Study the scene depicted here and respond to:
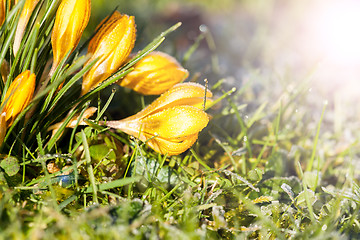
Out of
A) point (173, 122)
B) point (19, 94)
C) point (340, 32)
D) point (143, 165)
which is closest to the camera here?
point (19, 94)

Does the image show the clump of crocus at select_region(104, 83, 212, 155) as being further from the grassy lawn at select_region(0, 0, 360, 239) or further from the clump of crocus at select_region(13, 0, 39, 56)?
the clump of crocus at select_region(13, 0, 39, 56)

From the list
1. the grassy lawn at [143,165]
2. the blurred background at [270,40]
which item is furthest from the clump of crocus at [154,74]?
the blurred background at [270,40]

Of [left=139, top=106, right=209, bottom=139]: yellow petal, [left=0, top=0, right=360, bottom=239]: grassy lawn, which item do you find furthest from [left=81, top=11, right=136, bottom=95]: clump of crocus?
[left=139, top=106, right=209, bottom=139]: yellow petal

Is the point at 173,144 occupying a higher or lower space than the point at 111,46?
lower

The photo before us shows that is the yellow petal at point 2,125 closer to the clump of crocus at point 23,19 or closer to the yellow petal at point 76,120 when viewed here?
the yellow petal at point 76,120

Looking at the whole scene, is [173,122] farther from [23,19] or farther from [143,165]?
[23,19]

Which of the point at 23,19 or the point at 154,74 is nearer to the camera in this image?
the point at 23,19

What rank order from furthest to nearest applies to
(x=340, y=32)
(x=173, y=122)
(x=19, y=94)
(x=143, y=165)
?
(x=340, y=32) < (x=143, y=165) < (x=173, y=122) < (x=19, y=94)

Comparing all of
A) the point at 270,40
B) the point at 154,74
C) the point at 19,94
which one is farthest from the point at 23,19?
the point at 270,40
